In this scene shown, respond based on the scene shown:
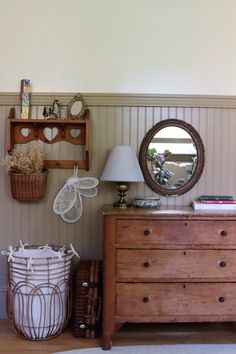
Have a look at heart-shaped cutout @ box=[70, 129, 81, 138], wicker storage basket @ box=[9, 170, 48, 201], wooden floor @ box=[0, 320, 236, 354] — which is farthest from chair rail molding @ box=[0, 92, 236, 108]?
wooden floor @ box=[0, 320, 236, 354]

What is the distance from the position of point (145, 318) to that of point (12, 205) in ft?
4.34

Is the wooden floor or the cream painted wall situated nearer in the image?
the wooden floor

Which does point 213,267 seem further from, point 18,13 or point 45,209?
point 18,13

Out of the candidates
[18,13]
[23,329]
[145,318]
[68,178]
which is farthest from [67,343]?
[18,13]

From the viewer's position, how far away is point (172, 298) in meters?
2.54

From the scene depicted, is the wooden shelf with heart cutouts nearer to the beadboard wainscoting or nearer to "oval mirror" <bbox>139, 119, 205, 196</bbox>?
the beadboard wainscoting

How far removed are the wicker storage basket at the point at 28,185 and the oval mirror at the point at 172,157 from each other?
30.5 inches

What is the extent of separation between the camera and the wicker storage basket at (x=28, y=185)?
283 cm

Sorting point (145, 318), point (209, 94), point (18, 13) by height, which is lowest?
point (145, 318)

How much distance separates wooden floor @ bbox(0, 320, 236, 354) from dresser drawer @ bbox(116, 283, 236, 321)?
0.28 meters

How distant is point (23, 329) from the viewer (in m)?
2.68

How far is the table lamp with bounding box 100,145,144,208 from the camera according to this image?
272 centimetres

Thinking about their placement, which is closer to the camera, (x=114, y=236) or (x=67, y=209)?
(x=114, y=236)

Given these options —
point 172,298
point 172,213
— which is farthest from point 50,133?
point 172,298
